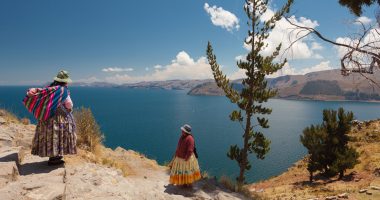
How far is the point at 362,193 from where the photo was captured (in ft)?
49.0

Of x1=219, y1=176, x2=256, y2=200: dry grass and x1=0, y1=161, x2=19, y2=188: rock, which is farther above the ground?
x1=0, y1=161, x2=19, y2=188: rock

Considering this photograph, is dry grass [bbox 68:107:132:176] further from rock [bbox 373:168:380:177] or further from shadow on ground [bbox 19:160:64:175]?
rock [bbox 373:168:380:177]

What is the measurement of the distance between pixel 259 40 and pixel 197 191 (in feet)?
31.4

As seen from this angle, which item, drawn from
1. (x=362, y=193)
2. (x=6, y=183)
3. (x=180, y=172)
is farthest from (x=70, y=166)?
(x=362, y=193)

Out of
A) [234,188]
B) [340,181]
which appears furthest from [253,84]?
[340,181]

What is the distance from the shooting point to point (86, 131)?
1421cm

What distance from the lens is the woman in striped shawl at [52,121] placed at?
328 inches

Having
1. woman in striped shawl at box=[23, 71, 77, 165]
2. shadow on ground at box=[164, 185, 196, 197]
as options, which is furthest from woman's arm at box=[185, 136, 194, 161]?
woman in striped shawl at box=[23, 71, 77, 165]

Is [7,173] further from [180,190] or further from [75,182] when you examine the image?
[180,190]

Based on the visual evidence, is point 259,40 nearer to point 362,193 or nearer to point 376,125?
point 362,193

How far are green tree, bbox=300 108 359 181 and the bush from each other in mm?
21501

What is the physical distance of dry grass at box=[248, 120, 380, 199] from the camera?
1808cm

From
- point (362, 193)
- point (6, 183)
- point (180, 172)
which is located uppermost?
point (6, 183)

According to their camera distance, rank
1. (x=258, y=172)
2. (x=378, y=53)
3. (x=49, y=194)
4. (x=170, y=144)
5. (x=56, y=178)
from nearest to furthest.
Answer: (x=378, y=53), (x=49, y=194), (x=56, y=178), (x=258, y=172), (x=170, y=144)
